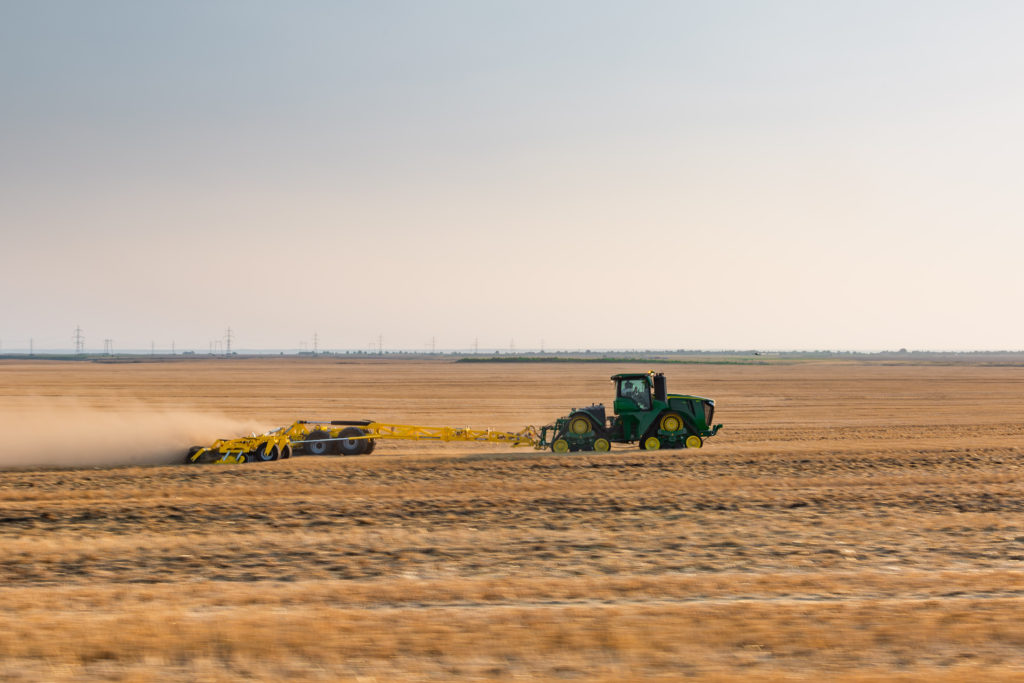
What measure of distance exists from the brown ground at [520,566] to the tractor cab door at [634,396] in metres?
1.71

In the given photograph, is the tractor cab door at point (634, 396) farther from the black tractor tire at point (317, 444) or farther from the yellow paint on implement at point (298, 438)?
the black tractor tire at point (317, 444)

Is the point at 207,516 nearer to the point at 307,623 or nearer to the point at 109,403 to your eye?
the point at 307,623

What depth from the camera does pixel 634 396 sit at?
24.1 meters

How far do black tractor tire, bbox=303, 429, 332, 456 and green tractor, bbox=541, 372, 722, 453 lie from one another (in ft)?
21.0

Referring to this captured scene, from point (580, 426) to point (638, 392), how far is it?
6.76 feet

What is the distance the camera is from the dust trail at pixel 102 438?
21.3 metres

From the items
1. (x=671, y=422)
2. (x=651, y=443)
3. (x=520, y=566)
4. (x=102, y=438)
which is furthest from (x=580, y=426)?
(x=102, y=438)

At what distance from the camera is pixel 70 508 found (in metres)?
15.1

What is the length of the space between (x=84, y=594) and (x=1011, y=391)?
65755 mm

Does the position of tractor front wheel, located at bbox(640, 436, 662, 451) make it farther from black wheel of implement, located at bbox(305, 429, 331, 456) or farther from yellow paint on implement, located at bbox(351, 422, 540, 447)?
black wheel of implement, located at bbox(305, 429, 331, 456)

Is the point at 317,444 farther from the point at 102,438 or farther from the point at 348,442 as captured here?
the point at 102,438

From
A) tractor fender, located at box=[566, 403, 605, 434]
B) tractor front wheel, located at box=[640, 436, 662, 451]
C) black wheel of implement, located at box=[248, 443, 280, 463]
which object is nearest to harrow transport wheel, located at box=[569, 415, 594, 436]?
tractor fender, located at box=[566, 403, 605, 434]

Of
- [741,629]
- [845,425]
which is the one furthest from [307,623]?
[845,425]

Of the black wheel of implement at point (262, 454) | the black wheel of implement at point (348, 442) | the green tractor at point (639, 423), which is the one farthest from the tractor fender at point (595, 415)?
the black wheel of implement at point (262, 454)
